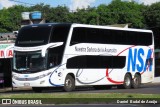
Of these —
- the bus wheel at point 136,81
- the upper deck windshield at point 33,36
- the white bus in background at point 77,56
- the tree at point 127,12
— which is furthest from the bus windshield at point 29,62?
the tree at point 127,12

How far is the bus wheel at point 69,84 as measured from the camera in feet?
95.0

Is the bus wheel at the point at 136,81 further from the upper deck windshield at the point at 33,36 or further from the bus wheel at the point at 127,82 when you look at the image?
the upper deck windshield at the point at 33,36

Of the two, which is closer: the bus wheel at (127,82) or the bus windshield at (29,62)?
the bus windshield at (29,62)

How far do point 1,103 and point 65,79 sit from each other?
36.1ft

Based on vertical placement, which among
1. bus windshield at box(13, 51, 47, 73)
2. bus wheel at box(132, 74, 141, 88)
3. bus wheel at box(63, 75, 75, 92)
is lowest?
bus wheel at box(132, 74, 141, 88)

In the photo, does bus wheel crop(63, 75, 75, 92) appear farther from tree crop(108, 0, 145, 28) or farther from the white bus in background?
tree crop(108, 0, 145, 28)

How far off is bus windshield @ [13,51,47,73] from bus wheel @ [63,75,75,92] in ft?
6.60

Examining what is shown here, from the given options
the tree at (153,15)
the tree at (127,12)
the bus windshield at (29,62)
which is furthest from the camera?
the tree at (127,12)

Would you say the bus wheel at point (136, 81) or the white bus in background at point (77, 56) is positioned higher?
the white bus in background at point (77, 56)

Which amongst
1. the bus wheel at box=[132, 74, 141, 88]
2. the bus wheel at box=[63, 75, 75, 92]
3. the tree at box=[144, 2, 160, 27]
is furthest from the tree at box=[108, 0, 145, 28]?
the bus wheel at box=[63, 75, 75, 92]

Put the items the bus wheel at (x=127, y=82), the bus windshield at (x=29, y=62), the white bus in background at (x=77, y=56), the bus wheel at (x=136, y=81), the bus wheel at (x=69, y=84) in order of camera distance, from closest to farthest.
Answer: the bus windshield at (x=29, y=62) < the white bus in background at (x=77, y=56) < the bus wheel at (x=69, y=84) < the bus wheel at (x=127, y=82) < the bus wheel at (x=136, y=81)

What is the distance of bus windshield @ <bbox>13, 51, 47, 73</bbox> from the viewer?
2770cm

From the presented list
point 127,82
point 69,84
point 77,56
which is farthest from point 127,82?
point 69,84

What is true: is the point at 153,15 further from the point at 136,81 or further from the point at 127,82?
the point at 127,82
